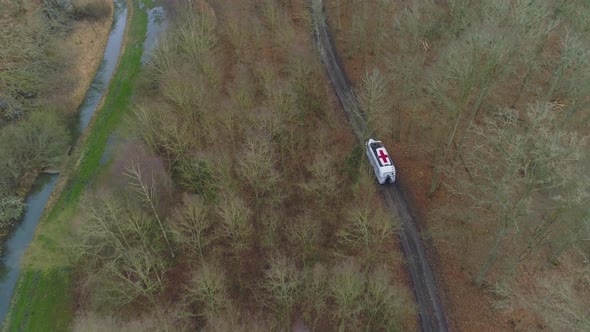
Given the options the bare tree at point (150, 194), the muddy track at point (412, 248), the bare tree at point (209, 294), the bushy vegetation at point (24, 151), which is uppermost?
the bushy vegetation at point (24, 151)

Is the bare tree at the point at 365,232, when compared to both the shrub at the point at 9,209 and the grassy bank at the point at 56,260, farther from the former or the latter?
the shrub at the point at 9,209

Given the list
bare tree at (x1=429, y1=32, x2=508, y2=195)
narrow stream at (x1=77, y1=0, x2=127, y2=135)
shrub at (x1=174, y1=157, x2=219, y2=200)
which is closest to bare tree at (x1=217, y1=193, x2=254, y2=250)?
shrub at (x1=174, y1=157, x2=219, y2=200)

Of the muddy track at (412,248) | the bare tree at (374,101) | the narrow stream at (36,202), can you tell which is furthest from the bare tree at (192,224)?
the narrow stream at (36,202)

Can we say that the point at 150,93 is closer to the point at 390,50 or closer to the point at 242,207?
the point at 242,207

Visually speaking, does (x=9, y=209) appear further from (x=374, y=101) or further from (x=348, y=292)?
(x=374, y=101)

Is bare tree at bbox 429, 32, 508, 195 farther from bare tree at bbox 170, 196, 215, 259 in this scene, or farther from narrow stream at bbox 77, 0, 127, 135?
narrow stream at bbox 77, 0, 127, 135

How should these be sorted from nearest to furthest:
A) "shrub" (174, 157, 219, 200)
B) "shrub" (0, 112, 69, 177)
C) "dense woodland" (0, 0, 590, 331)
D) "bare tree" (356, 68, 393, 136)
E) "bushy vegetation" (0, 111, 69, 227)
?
"dense woodland" (0, 0, 590, 331) → "shrub" (174, 157, 219, 200) → "bare tree" (356, 68, 393, 136) → "bushy vegetation" (0, 111, 69, 227) → "shrub" (0, 112, 69, 177)

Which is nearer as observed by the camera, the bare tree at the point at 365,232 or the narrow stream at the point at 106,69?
the bare tree at the point at 365,232

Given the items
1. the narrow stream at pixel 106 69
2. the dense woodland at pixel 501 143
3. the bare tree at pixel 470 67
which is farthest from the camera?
the narrow stream at pixel 106 69
